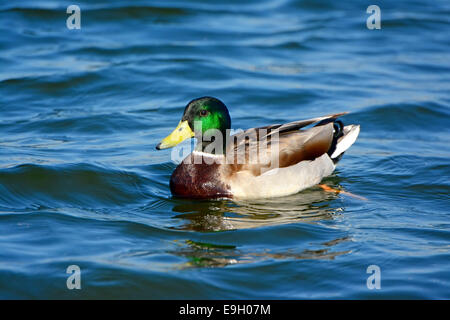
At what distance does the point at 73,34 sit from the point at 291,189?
8.13m

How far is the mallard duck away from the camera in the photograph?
791 cm

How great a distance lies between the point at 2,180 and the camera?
26.4 ft

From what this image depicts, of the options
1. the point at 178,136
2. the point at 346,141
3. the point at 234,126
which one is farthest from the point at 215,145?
the point at 234,126

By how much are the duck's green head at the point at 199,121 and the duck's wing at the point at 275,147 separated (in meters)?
0.34

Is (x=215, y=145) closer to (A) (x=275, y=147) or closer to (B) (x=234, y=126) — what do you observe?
(A) (x=275, y=147)

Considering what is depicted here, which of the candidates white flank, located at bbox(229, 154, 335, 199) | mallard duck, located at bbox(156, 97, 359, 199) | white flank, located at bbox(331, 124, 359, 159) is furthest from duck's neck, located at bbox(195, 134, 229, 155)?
white flank, located at bbox(331, 124, 359, 159)

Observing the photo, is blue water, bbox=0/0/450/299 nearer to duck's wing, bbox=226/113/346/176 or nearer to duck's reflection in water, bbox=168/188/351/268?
duck's reflection in water, bbox=168/188/351/268

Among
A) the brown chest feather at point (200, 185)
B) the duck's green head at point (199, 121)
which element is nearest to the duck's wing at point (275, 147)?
the brown chest feather at point (200, 185)

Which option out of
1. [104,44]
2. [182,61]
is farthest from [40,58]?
[182,61]

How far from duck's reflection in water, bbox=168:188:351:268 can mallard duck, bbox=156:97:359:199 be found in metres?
0.15

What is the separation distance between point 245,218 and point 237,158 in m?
0.86

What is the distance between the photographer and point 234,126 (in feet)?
35.1

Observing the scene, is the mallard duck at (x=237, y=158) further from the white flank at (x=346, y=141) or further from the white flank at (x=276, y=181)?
the white flank at (x=346, y=141)

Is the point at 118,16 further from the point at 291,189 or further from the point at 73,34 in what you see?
the point at 291,189
